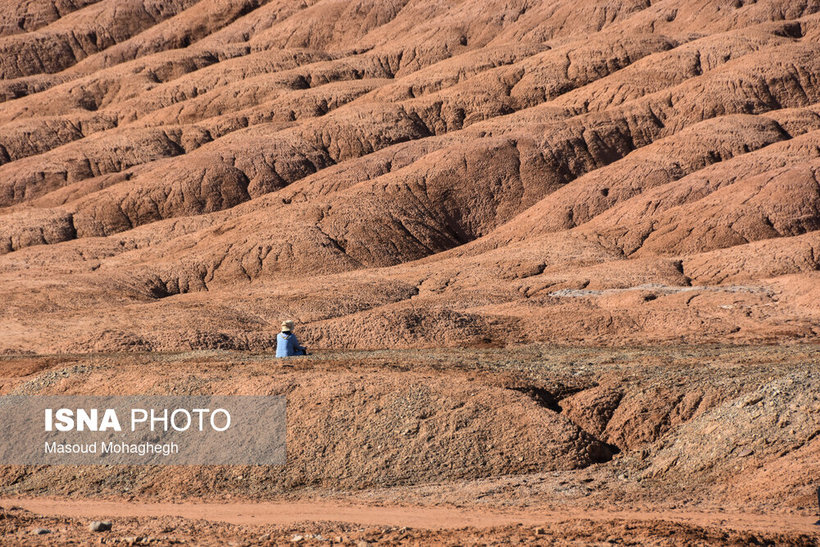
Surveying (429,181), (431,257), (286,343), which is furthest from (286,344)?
(429,181)

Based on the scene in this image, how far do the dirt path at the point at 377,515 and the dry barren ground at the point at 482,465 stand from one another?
0.04 metres

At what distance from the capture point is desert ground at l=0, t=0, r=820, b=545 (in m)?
13.0

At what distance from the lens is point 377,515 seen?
11.7m

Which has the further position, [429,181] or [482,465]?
[429,181]

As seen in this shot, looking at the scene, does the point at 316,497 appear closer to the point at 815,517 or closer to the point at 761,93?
the point at 815,517

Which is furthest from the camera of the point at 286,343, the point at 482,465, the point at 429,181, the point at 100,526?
the point at 429,181

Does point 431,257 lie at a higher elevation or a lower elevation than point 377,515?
higher

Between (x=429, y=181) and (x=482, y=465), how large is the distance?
3322 centimetres

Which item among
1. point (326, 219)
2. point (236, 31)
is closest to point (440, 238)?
point (326, 219)

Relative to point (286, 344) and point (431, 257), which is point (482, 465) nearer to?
point (286, 344)

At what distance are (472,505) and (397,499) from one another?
1095 millimetres

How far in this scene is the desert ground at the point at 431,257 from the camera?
42.6 ft

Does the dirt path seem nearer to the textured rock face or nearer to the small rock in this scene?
the small rock

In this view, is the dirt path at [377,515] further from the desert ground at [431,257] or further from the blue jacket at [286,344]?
the blue jacket at [286,344]
